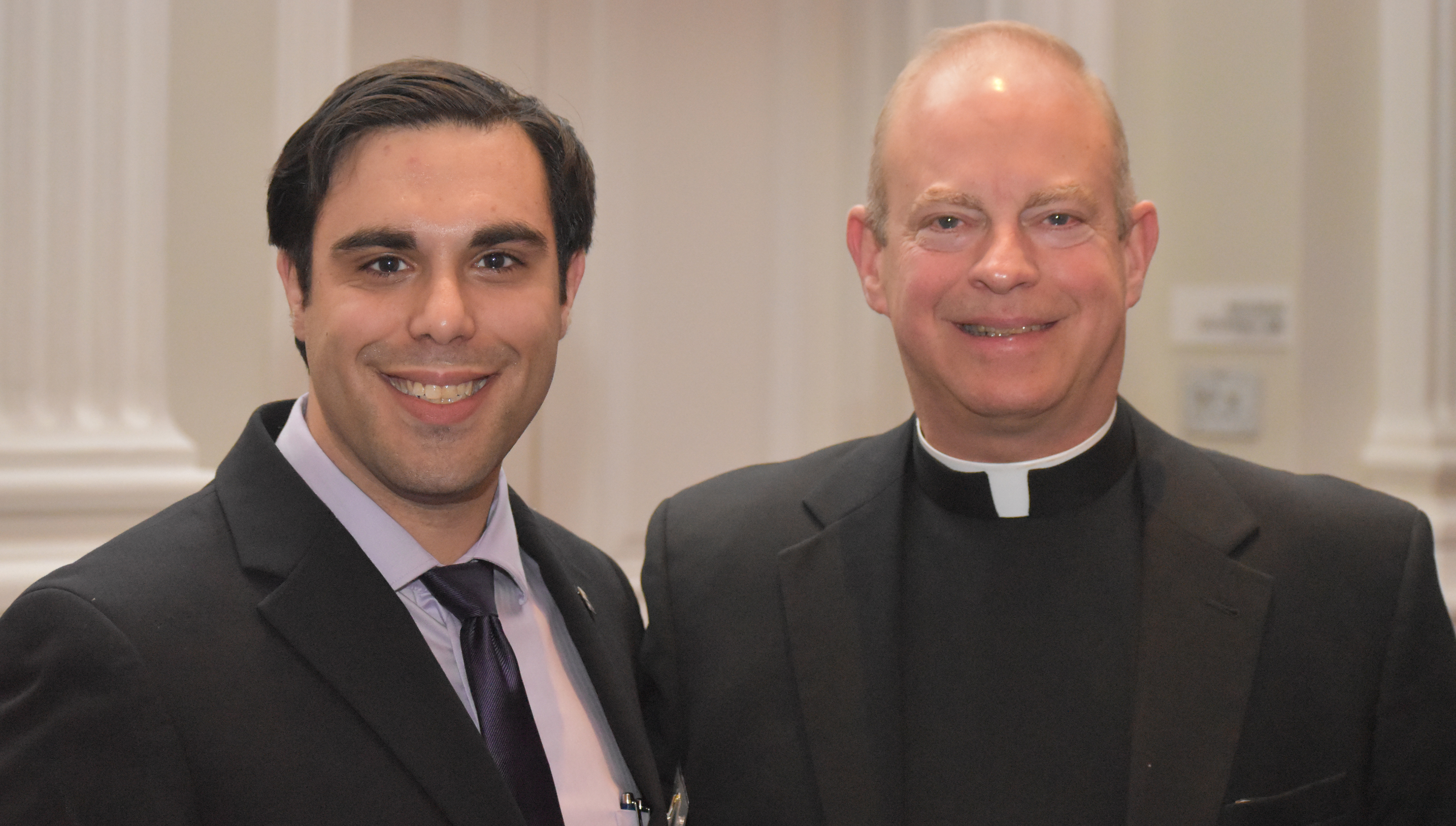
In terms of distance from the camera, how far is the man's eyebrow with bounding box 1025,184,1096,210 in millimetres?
1713

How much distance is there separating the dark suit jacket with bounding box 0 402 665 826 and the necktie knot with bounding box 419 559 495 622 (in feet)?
0.35

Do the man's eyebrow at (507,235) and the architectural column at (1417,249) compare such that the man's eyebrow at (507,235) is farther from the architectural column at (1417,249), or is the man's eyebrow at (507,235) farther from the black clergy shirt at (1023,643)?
the architectural column at (1417,249)

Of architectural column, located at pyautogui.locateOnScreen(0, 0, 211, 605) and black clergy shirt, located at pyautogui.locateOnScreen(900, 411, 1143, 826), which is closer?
black clergy shirt, located at pyautogui.locateOnScreen(900, 411, 1143, 826)

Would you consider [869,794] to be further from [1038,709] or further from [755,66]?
[755,66]

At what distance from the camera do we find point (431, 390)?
A: 1.52 meters

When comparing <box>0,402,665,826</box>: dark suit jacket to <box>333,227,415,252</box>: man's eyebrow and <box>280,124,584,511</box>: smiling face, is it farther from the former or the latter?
<box>333,227,415,252</box>: man's eyebrow

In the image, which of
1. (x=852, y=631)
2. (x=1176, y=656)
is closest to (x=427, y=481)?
(x=852, y=631)

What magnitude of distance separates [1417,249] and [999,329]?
1979 millimetres

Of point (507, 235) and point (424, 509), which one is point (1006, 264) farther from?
point (424, 509)

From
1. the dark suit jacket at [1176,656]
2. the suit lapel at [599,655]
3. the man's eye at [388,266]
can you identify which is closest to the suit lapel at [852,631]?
the dark suit jacket at [1176,656]

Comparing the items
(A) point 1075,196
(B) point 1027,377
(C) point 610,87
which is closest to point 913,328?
(B) point 1027,377

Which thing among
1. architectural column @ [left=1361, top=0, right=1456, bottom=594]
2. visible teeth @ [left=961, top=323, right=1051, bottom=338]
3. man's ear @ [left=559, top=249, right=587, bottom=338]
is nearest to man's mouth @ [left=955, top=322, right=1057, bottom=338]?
visible teeth @ [left=961, top=323, right=1051, bottom=338]

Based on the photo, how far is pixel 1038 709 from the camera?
5.72 ft

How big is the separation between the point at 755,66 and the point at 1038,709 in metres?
2.48
